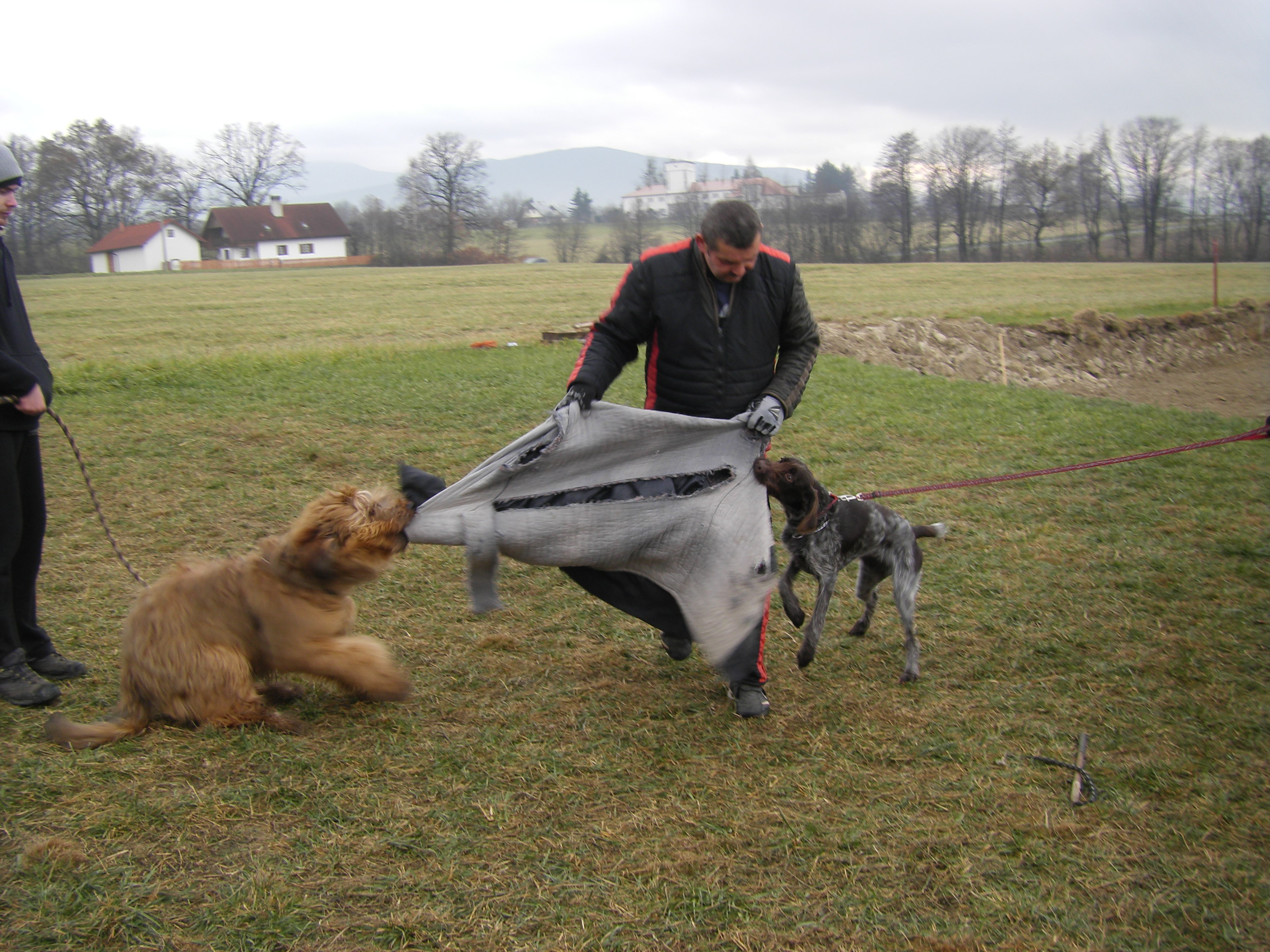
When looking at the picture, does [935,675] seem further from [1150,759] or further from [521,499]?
[521,499]

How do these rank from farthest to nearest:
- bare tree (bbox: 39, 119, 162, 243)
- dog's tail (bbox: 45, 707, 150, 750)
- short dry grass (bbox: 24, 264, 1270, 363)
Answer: bare tree (bbox: 39, 119, 162, 243)
short dry grass (bbox: 24, 264, 1270, 363)
dog's tail (bbox: 45, 707, 150, 750)

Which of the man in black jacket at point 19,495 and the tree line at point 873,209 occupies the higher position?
the tree line at point 873,209

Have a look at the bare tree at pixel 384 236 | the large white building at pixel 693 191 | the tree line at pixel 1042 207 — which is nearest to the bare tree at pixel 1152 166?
the tree line at pixel 1042 207

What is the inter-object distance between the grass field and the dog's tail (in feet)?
0.22

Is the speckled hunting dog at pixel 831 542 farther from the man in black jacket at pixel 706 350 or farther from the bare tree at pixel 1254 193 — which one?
the bare tree at pixel 1254 193

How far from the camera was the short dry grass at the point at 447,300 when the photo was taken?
18484 mm

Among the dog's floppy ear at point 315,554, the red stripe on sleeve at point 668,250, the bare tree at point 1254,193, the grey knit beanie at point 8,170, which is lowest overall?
the dog's floppy ear at point 315,554

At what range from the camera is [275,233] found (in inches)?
2638

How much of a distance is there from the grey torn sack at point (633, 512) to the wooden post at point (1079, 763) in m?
1.36

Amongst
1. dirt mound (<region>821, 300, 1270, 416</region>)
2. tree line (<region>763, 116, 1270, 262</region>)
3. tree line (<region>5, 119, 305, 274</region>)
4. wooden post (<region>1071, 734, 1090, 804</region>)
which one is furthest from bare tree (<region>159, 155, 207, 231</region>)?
wooden post (<region>1071, 734, 1090, 804</region>)

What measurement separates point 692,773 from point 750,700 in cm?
55

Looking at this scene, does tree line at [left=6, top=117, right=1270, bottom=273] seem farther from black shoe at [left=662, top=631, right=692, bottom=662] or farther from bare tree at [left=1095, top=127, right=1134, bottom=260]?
black shoe at [left=662, top=631, right=692, bottom=662]

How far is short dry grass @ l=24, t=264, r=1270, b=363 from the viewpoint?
18484 mm

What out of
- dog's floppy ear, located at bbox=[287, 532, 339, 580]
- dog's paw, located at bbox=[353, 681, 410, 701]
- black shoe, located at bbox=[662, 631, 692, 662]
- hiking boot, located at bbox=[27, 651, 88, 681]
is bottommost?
black shoe, located at bbox=[662, 631, 692, 662]
